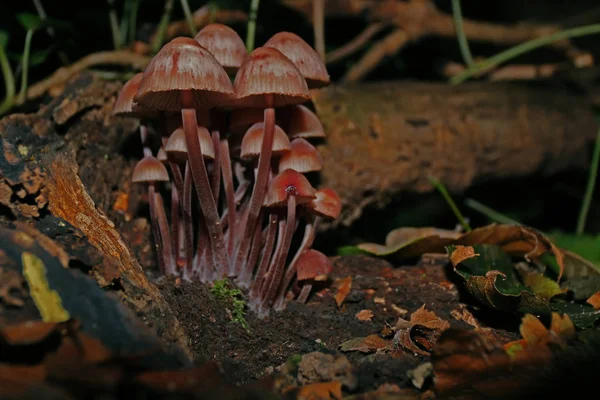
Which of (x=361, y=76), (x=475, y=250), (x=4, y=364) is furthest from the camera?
(x=361, y=76)

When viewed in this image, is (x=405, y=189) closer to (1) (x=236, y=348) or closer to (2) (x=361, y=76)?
(2) (x=361, y=76)

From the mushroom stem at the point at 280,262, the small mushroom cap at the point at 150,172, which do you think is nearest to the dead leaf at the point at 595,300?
the mushroom stem at the point at 280,262

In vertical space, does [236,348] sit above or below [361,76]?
below

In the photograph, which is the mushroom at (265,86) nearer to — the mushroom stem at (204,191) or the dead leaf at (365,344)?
the mushroom stem at (204,191)

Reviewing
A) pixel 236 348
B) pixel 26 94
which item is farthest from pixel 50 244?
pixel 26 94

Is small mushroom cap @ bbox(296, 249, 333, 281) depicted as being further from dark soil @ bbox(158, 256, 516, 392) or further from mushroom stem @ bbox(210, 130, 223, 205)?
mushroom stem @ bbox(210, 130, 223, 205)

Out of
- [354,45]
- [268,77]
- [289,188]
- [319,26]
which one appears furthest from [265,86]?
[354,45]
